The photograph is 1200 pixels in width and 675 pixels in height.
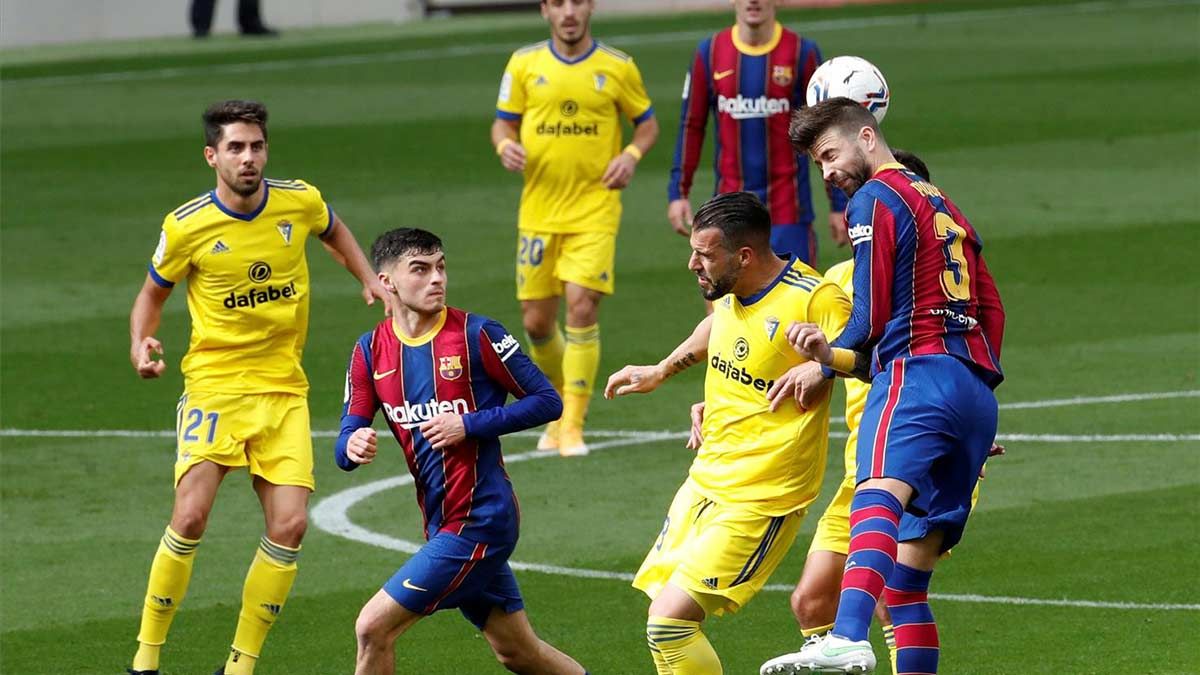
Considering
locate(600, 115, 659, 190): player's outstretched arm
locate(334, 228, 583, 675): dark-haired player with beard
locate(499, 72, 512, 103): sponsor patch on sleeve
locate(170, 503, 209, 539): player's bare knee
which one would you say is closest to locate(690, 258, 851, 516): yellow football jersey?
locate(334, 228, 583, 675): dark-haired player with beard

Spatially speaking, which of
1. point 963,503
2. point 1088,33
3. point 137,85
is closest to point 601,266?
point 963,503

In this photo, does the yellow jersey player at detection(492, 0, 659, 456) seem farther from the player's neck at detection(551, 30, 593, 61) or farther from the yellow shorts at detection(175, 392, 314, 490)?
the yellow shorts at detection(175, 392, 314, 490)

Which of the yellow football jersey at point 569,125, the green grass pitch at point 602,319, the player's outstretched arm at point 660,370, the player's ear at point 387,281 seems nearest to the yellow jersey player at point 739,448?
the player's outstretched arm at point 660,370

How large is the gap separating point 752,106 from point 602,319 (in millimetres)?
3853

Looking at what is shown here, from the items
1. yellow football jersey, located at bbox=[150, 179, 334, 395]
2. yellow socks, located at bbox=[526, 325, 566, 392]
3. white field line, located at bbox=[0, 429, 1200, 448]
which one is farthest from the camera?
yellow socks, located at bbox=[526, 325, 566, 392]

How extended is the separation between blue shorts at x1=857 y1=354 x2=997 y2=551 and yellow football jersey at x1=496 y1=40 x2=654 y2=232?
226 inches

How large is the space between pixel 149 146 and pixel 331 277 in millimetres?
6815

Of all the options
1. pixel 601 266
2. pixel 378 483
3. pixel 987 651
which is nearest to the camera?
pixel 987 651

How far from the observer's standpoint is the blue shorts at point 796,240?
12.5m

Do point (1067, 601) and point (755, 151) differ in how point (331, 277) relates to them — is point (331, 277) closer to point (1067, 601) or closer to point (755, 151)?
point (755, 151)

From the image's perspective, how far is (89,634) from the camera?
355 inches

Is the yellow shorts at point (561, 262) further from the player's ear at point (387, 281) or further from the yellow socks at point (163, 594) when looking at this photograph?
the player's ear at point (387, 281)

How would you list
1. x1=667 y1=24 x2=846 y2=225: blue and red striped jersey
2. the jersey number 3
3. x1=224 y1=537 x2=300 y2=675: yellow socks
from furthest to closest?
1. x1=667 y1=24 x2=846 y2=225: blue and red striped jersey
2. x1=224 y1=537 x2=300 y2=675: yellow socks
3. the jersey number 3

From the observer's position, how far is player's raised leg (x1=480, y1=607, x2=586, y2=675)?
24.8ft
